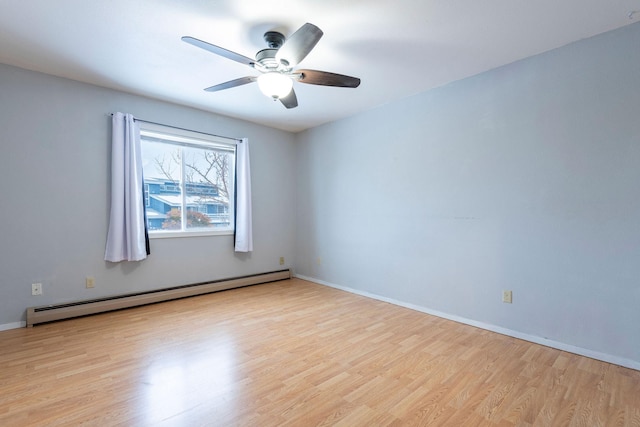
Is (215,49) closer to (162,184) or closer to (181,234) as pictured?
(162,184)

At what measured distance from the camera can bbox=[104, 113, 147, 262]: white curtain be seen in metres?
3.22

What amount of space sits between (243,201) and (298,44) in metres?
2.77

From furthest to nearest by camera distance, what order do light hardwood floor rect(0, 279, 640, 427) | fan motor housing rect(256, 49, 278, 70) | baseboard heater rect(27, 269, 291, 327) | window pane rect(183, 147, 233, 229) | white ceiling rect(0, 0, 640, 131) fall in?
window pane rect(183, 147, 233, 229) < baseboard heater rect(27, 269, 291, 327) < fan motor housing rect(256, 49, 278, 70) < white ceiling rect(0, 0, 640, 131) < light hardwood floor rect(0, 279, 640, 427)

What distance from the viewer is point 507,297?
2.69 metres

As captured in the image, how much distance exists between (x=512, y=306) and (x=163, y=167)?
418 centimetres

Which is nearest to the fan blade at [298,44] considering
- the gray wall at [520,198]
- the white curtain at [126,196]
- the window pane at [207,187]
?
the gray wall at [520,198]

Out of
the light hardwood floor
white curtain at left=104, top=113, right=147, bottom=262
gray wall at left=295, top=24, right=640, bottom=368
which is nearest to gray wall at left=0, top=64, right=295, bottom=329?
white curtain at left=104, top=113, right=147, bottom=262

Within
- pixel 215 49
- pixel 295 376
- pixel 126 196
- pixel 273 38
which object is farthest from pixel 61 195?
pixel 295 376

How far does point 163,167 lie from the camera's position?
381cm

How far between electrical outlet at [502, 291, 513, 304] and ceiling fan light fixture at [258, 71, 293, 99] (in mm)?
2601

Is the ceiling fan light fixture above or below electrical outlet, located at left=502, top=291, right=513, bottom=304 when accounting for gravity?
above

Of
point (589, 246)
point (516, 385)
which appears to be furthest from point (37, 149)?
point (589, 246)

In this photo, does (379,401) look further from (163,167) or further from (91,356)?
(163,167)

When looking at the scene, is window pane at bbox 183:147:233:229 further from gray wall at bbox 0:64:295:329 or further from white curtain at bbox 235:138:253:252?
gray wall at bbox 0:64:295:329
